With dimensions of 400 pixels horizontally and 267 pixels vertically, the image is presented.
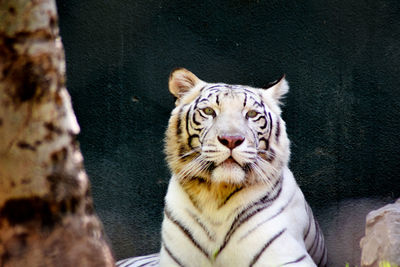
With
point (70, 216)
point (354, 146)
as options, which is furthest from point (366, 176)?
point (70, 216)

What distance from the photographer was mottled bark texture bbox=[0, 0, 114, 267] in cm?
205

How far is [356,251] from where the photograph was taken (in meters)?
4.92

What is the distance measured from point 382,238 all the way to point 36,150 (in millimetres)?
2395

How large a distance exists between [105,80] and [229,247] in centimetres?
183

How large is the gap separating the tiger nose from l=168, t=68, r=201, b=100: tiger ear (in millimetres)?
732

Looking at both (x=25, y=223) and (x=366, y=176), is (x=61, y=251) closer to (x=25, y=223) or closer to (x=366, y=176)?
(x=25, y=223)

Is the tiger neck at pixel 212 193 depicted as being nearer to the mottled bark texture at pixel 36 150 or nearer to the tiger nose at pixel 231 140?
the tiger nose at pixel 231 140

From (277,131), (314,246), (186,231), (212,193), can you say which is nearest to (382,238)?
(314,246)

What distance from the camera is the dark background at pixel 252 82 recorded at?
15.9 ft

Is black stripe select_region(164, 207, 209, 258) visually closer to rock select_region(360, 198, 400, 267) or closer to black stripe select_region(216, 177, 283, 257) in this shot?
A: black stripe select_region(216, 177, 283, 257)

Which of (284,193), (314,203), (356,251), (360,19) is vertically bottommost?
(356,251)

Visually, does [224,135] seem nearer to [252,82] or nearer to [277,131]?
[277,131]

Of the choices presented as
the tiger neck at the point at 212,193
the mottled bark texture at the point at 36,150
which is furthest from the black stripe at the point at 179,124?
the mottled bark texture at the point at 36,150

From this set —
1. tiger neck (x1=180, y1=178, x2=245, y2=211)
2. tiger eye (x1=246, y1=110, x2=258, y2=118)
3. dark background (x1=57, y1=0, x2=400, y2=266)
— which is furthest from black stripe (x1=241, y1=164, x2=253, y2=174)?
dark background (x1=57, y1=0, x2=400, y2=266)
